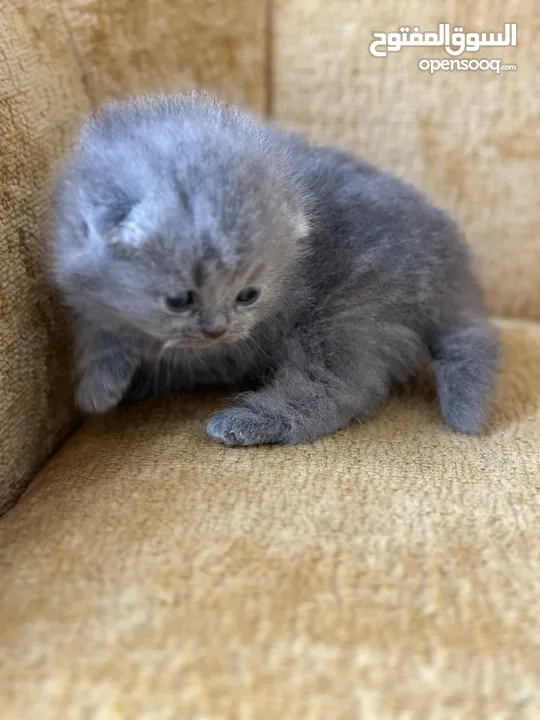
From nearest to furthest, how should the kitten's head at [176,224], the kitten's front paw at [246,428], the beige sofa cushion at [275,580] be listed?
the beige sofa cushion at [275,580] → the kitten's head at [176,224] → the kitten's front paw at [246,428]

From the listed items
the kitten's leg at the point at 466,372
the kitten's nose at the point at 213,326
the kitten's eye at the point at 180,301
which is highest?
the kitten's eye at the point at 180,301

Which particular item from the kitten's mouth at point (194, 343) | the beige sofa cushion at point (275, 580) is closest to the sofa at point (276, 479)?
the beige sofa cushion at point (275, 580)

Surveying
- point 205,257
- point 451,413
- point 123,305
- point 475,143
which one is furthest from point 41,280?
point 475,143
